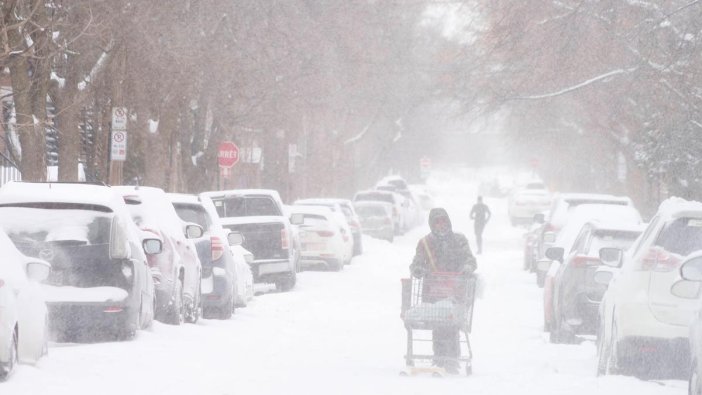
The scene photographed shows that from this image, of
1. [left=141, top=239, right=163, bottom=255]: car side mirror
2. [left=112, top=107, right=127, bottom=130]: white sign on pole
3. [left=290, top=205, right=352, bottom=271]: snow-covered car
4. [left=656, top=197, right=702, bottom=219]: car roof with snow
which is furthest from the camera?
[left=290, top=205, right=352, bottom=271]: snow-covered car

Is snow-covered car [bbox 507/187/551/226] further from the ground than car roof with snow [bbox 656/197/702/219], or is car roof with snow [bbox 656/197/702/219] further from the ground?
snow-covered car [bbox 507/187/551/226]

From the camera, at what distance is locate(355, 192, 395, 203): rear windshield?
54656 mm

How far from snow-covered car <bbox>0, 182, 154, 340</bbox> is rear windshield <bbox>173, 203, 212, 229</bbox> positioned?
6090 millimetres

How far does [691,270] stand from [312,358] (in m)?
5.95

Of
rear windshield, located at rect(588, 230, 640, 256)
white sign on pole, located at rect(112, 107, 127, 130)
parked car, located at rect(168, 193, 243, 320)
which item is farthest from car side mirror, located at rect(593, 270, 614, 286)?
white sign on pole, located at rect(112, 107, 127, 130)

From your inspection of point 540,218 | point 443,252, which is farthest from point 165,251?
point 540,218

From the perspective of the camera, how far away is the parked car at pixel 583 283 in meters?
16.9

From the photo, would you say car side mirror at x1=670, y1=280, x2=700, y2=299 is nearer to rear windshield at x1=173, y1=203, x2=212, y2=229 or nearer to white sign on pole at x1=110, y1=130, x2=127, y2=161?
rear windshield at x1=173, y1=203, x2=212, y2=229

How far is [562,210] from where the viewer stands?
97.4 feet

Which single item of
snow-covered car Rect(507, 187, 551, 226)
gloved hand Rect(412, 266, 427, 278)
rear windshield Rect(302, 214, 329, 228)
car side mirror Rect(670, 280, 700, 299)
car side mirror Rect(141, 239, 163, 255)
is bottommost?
car side mirror Rect(670, 280, 700, 299)

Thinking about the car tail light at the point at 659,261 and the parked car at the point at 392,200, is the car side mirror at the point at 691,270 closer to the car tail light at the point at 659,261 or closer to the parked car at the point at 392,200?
the car tail light at the point at 659,261

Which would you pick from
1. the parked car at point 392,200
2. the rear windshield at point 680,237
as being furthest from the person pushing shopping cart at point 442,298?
the parked car at point 392,200

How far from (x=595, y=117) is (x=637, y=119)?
7.11m

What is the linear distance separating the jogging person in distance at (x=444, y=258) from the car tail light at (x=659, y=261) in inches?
76.7
